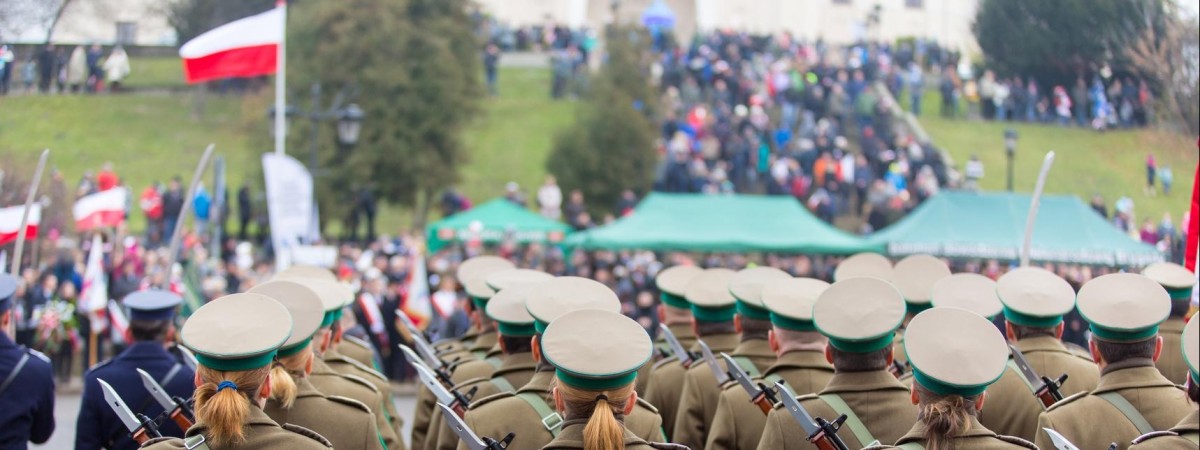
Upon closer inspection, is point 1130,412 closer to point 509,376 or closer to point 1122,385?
point 1122,385

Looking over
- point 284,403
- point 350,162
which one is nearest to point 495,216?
point 350,162

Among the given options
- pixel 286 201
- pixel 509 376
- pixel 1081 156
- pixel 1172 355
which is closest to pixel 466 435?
pixel 509 376

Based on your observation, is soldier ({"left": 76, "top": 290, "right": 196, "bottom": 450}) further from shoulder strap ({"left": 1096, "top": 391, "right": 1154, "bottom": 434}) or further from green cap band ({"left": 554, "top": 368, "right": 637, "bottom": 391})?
shoulder strap ({"left": 1096, "top": 391, "right": 1154, "bottom": 434})

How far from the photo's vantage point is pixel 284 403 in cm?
582

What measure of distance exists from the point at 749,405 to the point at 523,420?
1.15 metres

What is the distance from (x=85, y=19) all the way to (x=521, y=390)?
15.6m

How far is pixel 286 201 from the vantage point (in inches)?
693

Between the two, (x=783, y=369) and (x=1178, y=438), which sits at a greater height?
(x=1178, y=438)

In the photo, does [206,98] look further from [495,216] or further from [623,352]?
[623,352]

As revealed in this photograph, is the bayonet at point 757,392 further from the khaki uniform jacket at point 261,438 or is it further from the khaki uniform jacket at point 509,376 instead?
the khaki uniform jacket at point 261,438

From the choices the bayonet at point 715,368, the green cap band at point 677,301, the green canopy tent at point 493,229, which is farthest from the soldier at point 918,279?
the green canopy tent at point 493,229

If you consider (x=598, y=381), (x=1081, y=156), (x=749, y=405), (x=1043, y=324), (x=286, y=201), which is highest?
(x=598, y=381)

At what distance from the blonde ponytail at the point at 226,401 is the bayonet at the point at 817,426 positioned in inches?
70.4

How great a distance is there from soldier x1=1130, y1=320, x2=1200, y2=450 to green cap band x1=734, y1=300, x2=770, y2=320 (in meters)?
2.88
